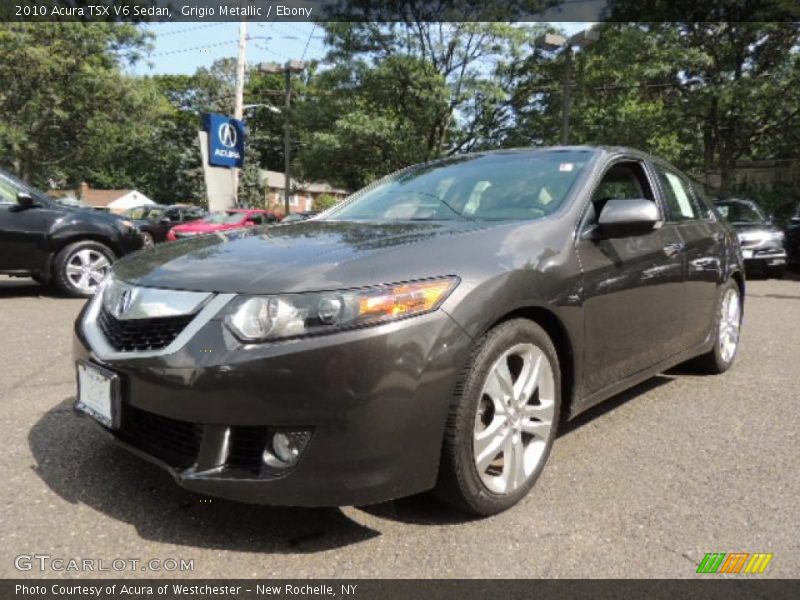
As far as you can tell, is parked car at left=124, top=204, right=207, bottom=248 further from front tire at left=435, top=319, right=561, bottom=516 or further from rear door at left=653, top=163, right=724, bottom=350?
front tire at left=435, top=319, right=561, bottom=516

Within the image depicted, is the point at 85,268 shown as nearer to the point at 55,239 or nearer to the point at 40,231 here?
the point at 55,239

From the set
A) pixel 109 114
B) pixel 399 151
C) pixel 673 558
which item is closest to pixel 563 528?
pixel 673 558

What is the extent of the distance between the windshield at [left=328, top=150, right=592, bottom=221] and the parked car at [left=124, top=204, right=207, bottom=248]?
543 inches

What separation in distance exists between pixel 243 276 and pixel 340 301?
1.20 ft

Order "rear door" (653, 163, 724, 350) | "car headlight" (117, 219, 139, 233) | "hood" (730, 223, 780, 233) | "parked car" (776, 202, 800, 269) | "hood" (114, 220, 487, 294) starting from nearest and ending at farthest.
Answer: "hood" (114, 220, 487, 294) → "rear door" (653, 163, 724, 350) → "car headlight" (117, 219, 139, 233) → "hood" (730, 223, 780, 233) → "parked car" (776, 202, 800, 269)

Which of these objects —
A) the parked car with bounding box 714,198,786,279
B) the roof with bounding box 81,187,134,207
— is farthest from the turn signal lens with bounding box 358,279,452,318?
the roof with bounding box 81,187,134,207

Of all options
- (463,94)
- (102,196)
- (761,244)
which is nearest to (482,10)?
(463,94)

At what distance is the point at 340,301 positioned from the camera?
214 centimetres

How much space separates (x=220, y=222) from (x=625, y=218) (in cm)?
1438

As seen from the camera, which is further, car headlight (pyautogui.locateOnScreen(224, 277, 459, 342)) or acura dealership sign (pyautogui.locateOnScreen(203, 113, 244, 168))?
acura dealership sign (pyautogui.locateOnScreen(203, 113, 244, 168))

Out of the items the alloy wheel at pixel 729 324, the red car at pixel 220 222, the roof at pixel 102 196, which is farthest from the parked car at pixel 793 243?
the roof at pixel 102 196

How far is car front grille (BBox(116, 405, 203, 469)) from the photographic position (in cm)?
223
